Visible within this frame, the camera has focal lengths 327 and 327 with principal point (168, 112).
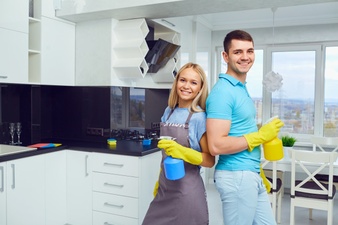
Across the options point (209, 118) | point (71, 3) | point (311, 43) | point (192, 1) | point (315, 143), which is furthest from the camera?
point (311, 43)

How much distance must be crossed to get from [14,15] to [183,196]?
201cm

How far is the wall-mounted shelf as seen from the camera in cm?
300

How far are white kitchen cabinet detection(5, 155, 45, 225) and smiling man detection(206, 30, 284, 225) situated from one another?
1.61 meters

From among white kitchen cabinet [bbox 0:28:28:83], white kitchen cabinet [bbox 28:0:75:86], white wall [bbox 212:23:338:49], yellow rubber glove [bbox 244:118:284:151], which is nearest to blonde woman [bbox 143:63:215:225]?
yellow rubber glove [bbox 244:118:284:151]

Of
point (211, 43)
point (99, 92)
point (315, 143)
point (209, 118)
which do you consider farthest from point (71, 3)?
point (315, 143)

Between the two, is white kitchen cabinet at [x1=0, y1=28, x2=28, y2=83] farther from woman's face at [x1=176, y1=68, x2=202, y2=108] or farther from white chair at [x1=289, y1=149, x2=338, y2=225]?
white chair at [x1=289, y1=149, x2=338, y2=225]

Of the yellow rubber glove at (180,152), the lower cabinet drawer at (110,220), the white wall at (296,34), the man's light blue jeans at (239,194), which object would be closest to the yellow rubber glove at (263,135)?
the man's light blue jeans at (239,194)

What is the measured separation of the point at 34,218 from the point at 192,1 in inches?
84.3

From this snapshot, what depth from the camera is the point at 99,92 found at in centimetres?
324

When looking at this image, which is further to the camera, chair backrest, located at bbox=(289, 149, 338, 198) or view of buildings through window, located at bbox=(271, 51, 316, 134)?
view of buildings through window, located at bbox=(271, 51, 316, 134)

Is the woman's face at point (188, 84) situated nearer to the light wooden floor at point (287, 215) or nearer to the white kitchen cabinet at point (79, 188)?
the white kitchen cabinet at point (79, 188)

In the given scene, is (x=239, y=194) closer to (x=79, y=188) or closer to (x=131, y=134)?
(x=79, y=188)

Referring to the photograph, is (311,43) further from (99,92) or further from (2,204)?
(2,204)

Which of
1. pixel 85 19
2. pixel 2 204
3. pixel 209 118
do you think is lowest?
pixel 2 204
